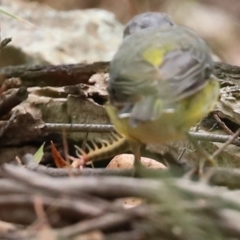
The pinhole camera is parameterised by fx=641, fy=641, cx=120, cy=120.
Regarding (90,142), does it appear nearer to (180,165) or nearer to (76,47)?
(180,165)

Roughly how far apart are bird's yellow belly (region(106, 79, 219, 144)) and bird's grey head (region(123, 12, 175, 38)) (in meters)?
0.43

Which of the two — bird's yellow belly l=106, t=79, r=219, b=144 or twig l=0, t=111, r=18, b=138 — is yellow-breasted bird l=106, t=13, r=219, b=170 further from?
twig l=0, t=111, r=18, b=138

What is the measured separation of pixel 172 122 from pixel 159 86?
0.10 metres

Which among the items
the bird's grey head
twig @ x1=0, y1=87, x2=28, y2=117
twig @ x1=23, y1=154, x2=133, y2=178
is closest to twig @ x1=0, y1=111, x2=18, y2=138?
twig @ x1=0, y1=87, x2=28, y2=117

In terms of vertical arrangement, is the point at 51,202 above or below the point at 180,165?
above

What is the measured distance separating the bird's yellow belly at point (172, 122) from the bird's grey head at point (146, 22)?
0.43 meters

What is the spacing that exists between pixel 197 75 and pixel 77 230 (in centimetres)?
77

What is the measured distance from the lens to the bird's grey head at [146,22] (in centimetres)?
219

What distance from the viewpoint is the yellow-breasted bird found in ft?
5.23

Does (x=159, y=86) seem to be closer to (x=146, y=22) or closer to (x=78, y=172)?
(x=78, y=172)

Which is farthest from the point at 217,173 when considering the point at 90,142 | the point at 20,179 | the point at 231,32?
the point at 231,32

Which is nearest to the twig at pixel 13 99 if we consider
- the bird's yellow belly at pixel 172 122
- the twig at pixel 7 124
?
the twig at pixel 7 124

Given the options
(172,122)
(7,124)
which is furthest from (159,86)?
(7,124)

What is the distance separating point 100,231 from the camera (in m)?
1.21
